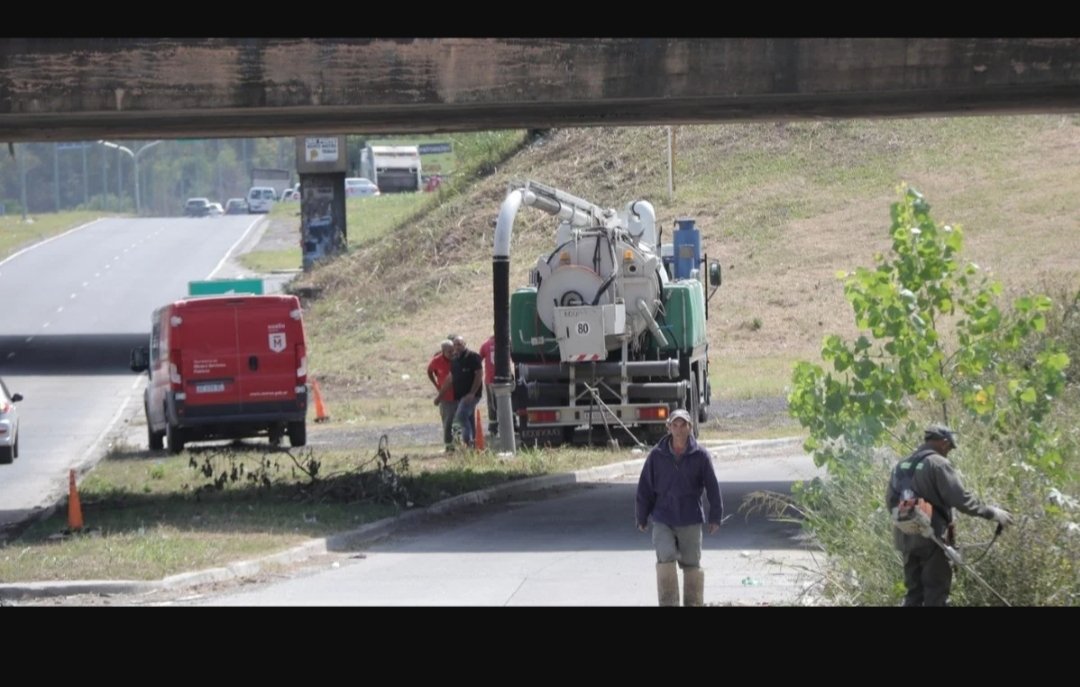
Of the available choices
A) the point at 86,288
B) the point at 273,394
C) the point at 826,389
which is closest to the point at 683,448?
the point at 826,389

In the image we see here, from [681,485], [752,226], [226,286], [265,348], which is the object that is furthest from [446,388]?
[752,226]

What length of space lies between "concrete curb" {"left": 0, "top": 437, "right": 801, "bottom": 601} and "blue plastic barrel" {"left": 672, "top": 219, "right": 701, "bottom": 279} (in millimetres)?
3380

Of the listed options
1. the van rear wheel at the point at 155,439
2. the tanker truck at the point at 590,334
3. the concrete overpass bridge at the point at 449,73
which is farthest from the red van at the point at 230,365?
the concrete overpass bridge at the point at 449,73

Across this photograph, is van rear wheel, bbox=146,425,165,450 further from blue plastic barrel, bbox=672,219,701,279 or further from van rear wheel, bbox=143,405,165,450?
blue plastic barrel, bbox=672,219,701,279

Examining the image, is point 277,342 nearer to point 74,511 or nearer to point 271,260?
point 74,511

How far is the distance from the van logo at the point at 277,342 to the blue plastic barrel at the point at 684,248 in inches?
256

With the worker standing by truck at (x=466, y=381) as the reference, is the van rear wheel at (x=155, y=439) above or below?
below

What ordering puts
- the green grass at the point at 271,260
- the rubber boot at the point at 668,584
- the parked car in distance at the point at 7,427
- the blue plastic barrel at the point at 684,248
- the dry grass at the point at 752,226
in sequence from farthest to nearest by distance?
1. the green grass at the point at 271,260
2. the dry grass at the point at 752,226
3. the blue plastic barrel at the point at 684,248
4. the parked car in distance at the point at 7,427
5. the rubber boot at the point at 668,584

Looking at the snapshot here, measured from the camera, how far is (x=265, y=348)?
24438 mm

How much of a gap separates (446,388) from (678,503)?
462 inches

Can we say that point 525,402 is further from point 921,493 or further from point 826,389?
point 921,493

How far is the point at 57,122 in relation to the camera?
20.1 m

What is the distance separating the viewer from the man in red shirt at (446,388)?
2279 cm

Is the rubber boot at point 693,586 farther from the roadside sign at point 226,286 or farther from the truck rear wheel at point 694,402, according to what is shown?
the roadside sign at point 226,286
